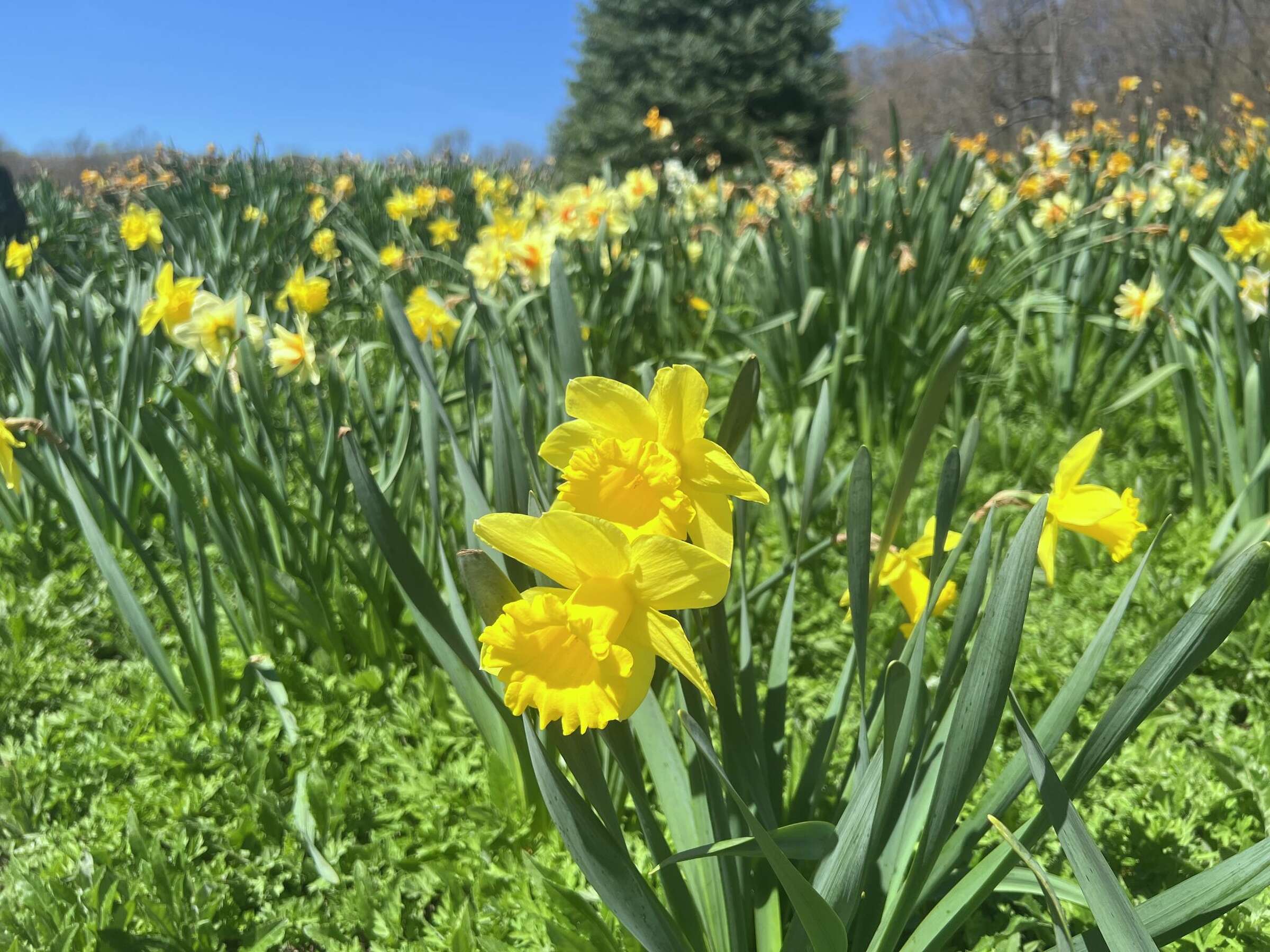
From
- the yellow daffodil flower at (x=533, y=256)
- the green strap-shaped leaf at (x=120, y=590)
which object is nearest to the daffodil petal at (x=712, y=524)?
the green strap-shaped leaf at (x=120, y=590)

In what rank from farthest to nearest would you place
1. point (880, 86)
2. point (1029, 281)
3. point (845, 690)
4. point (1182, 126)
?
point (880, 86)
point (1182, 126)
point (1029, 281)
point (845, 690)

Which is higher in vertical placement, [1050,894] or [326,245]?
[326,245]

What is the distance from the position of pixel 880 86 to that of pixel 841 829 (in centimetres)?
2560

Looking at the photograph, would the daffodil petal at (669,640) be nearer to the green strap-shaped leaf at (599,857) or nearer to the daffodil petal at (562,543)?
the daffodil petal at (562,543)

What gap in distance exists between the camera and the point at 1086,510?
96cm

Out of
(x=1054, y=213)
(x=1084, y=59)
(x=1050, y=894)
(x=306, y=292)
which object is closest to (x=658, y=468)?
(x=1050, y=894)

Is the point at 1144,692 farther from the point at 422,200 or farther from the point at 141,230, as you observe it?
the point at 422,200

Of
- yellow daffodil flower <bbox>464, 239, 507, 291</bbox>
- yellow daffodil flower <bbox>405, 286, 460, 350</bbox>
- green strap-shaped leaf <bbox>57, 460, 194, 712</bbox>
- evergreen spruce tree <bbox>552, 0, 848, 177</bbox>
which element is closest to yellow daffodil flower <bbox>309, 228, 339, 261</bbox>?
yellow daffodil flower <bbox>464, 239, 507, 291</bbox>

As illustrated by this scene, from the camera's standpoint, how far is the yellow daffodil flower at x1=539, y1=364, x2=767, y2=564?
2.25 feet

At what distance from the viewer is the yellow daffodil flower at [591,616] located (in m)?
0.61

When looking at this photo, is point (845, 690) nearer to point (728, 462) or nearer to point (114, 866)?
point (728, 462)

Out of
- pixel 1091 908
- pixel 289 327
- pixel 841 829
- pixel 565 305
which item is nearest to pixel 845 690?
pixel 841 829

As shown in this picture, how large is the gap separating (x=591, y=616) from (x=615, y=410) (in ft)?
0.65

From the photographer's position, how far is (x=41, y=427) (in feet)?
3.90
